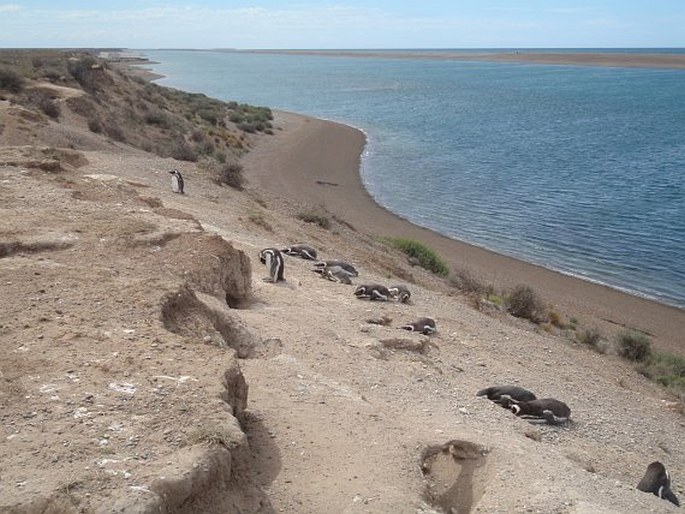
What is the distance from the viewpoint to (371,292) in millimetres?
15539

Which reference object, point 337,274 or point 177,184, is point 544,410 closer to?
point 337,274

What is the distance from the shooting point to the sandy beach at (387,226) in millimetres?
21750

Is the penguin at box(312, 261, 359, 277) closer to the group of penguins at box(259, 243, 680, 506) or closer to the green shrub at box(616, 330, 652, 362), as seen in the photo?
the group of penguins at box(259, 243, 680, 506)

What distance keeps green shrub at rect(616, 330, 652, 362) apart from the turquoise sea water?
5462 mm

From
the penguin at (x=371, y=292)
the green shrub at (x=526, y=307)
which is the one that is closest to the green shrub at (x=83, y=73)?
the green shrub at (x=526, y=307)

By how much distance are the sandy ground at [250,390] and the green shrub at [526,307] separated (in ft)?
9.10

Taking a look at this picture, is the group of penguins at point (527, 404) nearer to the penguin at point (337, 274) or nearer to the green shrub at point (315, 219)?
the penguin at point (337, 274)

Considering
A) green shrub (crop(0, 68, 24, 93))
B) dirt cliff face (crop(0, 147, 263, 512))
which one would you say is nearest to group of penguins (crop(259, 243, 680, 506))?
dirt cliff face (crop(0, 147, 263, 512))

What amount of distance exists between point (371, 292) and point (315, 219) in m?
9.99

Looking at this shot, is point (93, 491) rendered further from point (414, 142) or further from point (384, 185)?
point (414, 142)

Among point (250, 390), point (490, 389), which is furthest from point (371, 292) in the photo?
point (250, 390)

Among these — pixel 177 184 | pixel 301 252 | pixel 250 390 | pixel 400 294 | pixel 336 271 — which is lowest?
pixel 400 294

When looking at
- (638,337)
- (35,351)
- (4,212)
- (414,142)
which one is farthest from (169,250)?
(414,142)

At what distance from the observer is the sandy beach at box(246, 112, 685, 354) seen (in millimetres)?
21750
